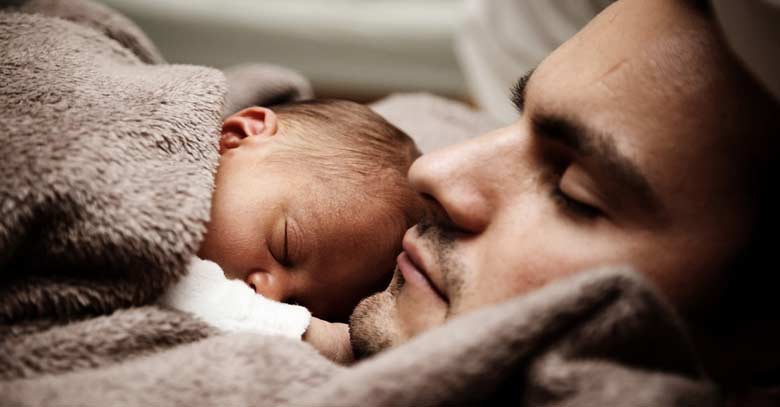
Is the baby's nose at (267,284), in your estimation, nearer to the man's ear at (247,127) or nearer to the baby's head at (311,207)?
the baby's head at (311,207)

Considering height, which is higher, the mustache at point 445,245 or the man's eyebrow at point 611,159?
the man's eyebrow at point 611,159

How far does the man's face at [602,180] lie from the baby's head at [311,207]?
189 mm

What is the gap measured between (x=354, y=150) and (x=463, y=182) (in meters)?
0.29

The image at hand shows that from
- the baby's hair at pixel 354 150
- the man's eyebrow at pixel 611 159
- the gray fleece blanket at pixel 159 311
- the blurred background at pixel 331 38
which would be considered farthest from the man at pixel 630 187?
the blurred background at pixel 331 38

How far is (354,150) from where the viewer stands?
984 millimetres

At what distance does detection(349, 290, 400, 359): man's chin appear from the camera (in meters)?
0.77

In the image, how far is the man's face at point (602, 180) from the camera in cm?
61

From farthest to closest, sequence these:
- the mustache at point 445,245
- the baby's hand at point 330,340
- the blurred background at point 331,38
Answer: the blurred background at point 331,38 → the baby's hand at point 330,340 → the mustache at point 445,245

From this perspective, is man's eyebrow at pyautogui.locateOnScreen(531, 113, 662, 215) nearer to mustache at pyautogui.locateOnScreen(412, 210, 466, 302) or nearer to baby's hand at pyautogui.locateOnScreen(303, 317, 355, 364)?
mustache at pyautogui.locateOnScreen(412, 210, 466, 302)

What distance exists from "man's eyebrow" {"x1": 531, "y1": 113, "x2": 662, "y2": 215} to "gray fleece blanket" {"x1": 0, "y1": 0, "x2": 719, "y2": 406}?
4.2 inches

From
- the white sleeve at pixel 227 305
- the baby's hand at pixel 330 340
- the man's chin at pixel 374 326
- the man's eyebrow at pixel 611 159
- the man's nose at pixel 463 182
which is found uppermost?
the man's eyebrow at pixel 611 159

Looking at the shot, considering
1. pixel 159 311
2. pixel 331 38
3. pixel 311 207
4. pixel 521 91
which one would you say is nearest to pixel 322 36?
pixel 331 38

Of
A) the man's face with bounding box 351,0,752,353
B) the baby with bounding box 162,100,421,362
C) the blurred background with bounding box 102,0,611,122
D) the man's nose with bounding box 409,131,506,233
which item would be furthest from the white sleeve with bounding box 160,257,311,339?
the blurred background with bounding box 102,0,611,122

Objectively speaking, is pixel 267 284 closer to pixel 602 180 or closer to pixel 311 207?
pixel 311 207
